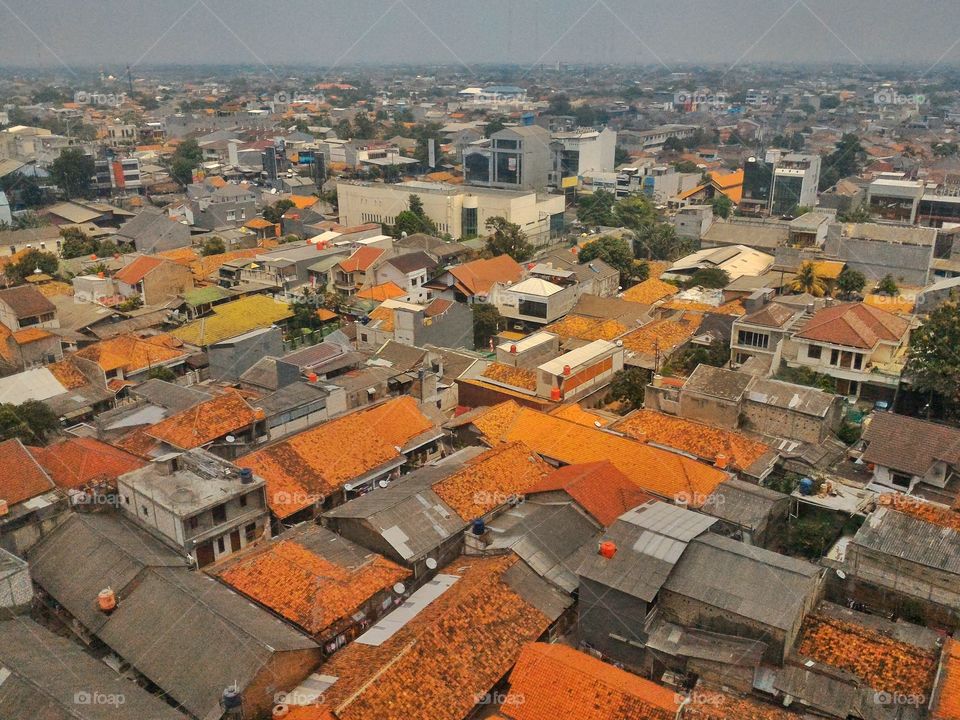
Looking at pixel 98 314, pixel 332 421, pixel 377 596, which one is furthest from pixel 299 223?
pixel 377 596

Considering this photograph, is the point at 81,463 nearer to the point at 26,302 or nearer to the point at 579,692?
the point at 579,692

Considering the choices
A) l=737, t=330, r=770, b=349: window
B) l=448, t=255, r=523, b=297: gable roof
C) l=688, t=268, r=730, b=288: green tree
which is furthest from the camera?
l=448, t=255, r=523, b=297: gable roof

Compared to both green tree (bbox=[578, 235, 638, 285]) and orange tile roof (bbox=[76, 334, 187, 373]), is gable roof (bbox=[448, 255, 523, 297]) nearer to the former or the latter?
green tree (bbox=[578, 235, 638, 285])

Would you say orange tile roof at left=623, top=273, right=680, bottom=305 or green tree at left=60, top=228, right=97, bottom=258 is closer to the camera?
orange tile roof at left=623, top=273, right=680, bottom=305

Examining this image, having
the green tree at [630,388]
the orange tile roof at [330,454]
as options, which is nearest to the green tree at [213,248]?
the orange tile roof at [330,454]

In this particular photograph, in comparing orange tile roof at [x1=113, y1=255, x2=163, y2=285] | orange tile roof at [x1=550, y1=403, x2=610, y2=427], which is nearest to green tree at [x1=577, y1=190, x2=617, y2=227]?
orange tile roof at [x1=113, y1=255, x2=163, y2=285]

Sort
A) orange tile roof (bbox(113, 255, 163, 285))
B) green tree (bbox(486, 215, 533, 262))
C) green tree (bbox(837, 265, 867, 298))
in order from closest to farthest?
green tree (bbox(837, 265, 867, 298)) → orange tile roof (bbox(113, 255, 163, 285)) → green tree (bbox(486, 215, 533, 262))

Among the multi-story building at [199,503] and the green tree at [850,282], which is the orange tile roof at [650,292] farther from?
the multi-story building at [199,503]
